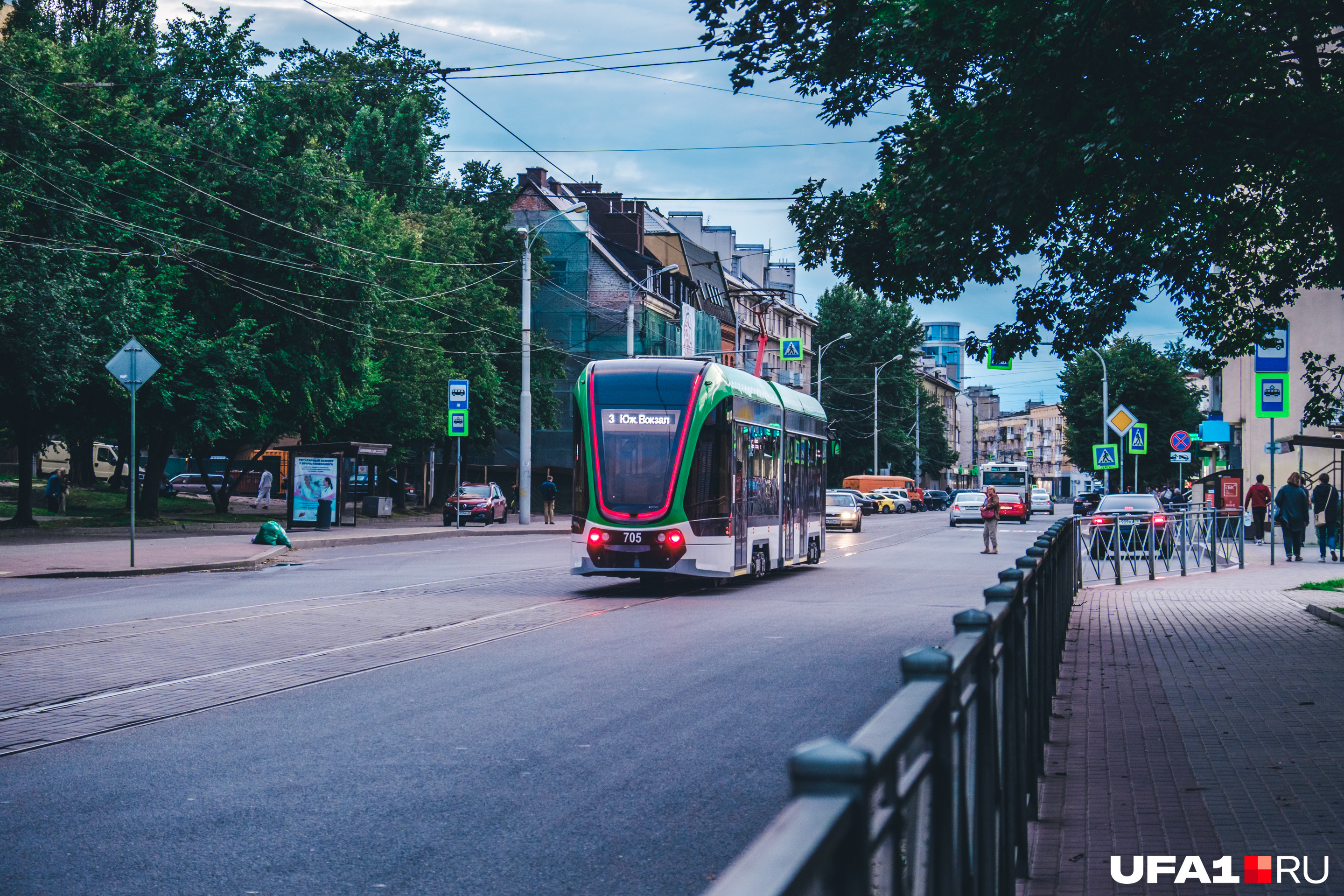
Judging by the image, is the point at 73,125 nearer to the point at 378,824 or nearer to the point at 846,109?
the point at 846,109

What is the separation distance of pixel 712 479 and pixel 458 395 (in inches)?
1047

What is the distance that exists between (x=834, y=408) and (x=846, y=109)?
266 ft

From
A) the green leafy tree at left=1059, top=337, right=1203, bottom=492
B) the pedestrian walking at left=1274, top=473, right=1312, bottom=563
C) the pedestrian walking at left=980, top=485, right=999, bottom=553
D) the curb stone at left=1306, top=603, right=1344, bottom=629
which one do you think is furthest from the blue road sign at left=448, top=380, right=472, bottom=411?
the green leafy tree at left=1059, top=337, right=1203, bottom=492

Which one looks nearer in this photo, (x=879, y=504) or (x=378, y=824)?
(x=378, y=824)

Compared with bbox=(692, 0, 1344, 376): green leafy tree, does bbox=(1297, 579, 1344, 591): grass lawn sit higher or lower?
lower

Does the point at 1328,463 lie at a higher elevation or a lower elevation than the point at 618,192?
lower

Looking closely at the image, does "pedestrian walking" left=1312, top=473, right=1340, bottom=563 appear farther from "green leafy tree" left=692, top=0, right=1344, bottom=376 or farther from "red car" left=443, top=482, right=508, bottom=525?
"red car" left=443, top=482, right=508, bottom=525

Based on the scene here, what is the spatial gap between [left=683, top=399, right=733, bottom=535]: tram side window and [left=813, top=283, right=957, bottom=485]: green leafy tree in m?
75.1

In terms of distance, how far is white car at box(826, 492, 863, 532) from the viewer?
157 feet

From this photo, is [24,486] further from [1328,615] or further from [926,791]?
[926,791]

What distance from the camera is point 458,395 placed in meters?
43.6

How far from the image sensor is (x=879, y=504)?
77812 millimetres

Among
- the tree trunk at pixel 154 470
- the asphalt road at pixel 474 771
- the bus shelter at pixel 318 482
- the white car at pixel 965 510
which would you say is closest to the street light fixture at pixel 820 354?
the white car at pixel 965 510

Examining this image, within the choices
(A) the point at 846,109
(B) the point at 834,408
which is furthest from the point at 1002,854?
(B) the point at 834,408
